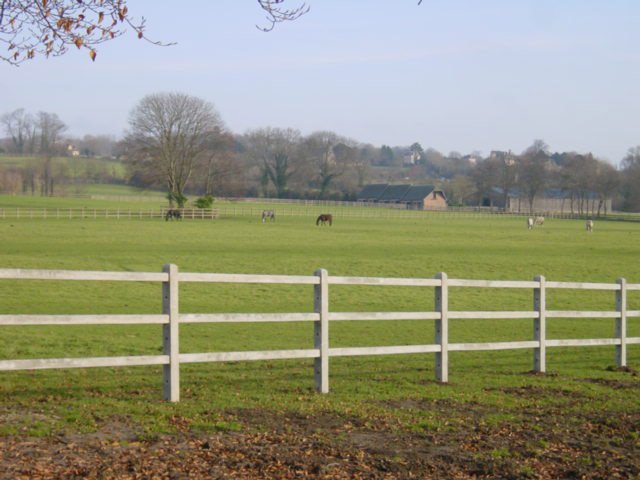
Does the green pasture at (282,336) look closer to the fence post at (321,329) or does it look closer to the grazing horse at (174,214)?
the fence post at (321,329)

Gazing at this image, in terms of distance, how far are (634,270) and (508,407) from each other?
32.1m

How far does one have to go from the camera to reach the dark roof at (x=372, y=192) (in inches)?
6747

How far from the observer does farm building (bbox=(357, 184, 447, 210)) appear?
166 meters

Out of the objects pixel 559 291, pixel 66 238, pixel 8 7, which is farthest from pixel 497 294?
pixel 66 238

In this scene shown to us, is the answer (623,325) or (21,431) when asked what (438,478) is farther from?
(623,325)

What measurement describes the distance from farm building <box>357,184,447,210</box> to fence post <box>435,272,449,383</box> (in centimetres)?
15056

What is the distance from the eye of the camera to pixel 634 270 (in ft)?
131

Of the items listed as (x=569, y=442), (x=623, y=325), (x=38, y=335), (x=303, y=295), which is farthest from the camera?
(x=303, y=295)

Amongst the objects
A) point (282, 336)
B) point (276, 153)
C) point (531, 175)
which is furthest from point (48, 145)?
point (282, 336)

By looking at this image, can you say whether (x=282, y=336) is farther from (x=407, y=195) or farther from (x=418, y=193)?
(x=407, y=195)

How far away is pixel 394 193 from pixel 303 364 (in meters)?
160

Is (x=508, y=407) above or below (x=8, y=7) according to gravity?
below

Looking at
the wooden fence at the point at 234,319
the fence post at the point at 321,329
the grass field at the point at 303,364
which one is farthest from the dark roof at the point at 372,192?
the fence post at the point at 321,329

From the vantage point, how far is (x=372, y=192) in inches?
6850
